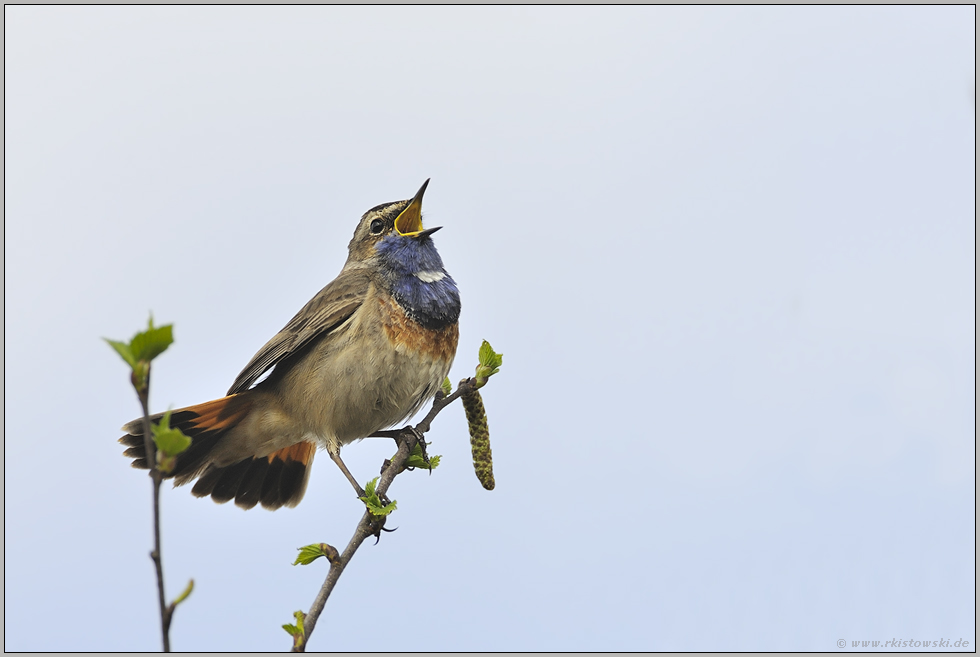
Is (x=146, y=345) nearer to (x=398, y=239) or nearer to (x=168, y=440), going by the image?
(x=168, y=440)

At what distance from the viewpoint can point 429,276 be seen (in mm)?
6820

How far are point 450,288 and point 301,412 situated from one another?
1514 mm

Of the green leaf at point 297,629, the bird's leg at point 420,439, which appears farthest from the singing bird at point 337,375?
the green leaf at point 297,629

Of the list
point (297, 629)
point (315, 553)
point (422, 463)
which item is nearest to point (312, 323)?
point (422, 463)

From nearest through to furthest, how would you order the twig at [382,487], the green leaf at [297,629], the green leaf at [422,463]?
the green leaf at [297,629]
the twig at [382,487]
the green leaf at [422,463]

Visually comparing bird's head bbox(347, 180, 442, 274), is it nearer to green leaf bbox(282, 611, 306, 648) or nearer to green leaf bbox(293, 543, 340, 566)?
green leaf bbox(293, 543, 340, 566)

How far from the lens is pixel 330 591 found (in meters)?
3.91

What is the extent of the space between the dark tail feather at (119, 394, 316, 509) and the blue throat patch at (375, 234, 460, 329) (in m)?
1.54

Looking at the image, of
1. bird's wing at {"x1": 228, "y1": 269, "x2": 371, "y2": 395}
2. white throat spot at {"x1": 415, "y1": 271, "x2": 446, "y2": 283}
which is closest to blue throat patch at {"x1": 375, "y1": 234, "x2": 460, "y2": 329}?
white throat spot at {"x1": 415, "y1": 271, "x2": 446, "y2": 283}

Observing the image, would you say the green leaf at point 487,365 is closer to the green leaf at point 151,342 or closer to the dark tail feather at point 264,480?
the green leaf at point 151,342

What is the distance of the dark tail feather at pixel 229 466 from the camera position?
6586 mm

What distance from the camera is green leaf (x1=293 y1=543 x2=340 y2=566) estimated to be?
14.4ft

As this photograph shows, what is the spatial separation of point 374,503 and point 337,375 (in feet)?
6.57

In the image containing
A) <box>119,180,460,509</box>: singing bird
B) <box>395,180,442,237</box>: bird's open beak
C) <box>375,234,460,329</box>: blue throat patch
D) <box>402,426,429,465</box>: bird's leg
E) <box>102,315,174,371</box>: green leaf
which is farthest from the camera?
<box>395,180,442,237</box>: bird's open beak
